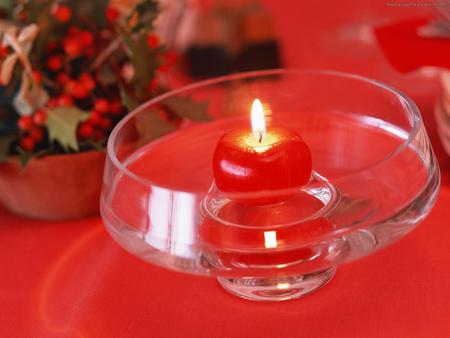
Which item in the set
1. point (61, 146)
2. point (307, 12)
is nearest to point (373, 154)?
point (61, 146)

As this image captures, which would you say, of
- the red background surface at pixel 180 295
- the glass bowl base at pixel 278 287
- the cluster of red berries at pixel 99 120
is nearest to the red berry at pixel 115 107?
the cluster of red berries at pixel 99 120

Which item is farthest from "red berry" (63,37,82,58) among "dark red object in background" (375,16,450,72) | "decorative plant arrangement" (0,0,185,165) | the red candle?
"dark red object in background" (375,16,450,72)

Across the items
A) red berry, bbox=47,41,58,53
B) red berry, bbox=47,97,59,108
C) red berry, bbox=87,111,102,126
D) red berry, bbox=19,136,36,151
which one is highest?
red berry, bbox=47,41,58,53

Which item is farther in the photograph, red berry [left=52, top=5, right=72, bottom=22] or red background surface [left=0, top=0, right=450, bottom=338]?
red berry [left=52, top=5, right=72, bottom=22]

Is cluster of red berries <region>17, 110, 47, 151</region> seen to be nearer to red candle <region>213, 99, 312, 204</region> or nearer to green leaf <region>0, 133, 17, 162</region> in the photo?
green leaf <region>0, 133, 17, 162</region>

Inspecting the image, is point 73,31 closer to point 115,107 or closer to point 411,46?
point 115,107

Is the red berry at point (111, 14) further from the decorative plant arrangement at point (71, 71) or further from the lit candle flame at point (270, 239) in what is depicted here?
the lit candle flame at point (270, 239)

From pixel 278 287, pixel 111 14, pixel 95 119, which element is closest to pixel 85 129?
pixel 95 119
